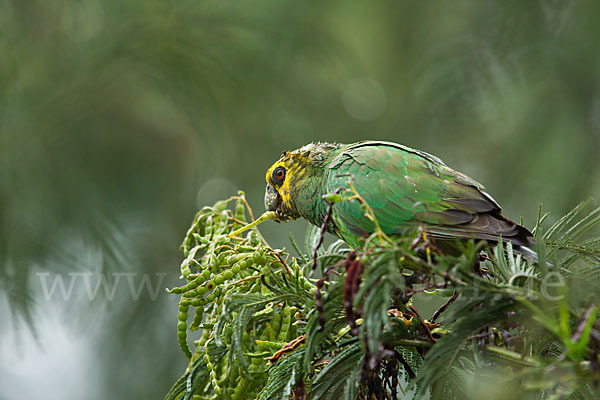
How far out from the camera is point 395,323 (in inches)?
41.1

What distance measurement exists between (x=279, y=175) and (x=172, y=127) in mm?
1671

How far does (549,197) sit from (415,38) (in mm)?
1890

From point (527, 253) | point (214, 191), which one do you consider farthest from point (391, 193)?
point (214, 191)

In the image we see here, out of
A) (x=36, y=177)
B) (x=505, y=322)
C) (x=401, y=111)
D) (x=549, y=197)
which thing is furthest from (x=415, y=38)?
(x=505, y=322)

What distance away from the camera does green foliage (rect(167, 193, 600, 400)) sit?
2.68 ft

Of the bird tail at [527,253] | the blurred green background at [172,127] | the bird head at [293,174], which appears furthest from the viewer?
the blurred green background at [172,127]

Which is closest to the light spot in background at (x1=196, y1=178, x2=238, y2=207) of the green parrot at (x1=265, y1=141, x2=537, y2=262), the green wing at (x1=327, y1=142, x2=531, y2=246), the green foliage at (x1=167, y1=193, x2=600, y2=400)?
the green parrot at (x1=265, y1=141, x2=537, y2=262)

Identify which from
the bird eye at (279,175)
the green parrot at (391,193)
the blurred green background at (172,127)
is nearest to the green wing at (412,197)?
the green parrot at (391,193)

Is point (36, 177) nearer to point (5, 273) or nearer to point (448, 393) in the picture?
point (5, 273)

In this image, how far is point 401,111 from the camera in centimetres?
399

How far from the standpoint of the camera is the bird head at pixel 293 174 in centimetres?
197

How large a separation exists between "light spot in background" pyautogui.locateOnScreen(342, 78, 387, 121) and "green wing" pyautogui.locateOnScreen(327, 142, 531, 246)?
2.15 metres

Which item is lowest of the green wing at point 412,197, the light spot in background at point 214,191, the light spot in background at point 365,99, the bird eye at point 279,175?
the green wing at point 412,197

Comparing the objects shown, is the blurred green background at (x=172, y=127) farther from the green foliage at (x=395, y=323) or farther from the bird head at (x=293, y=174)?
the green foliage at (x=395, y=323)
